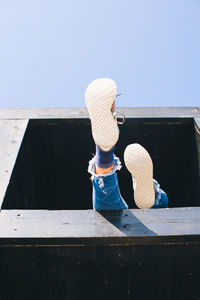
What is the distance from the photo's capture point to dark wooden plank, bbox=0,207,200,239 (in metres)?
1.65

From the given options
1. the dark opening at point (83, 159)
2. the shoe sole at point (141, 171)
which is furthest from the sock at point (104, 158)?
the dark opening at point (83, 159)

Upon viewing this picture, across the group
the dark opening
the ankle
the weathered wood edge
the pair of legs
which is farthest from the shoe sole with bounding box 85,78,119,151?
the dark opening

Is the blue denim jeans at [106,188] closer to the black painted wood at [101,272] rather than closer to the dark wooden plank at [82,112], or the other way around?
the black painted wood at [101,272]

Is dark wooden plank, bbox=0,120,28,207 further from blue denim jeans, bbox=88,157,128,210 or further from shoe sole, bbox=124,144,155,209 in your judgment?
shoe sole, bbox=124,144,155,209

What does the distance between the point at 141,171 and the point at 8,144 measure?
0.90m

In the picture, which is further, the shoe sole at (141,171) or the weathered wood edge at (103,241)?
the shoe sole at (141,171)

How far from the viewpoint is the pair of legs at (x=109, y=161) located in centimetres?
189

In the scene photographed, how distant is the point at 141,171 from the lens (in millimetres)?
2090

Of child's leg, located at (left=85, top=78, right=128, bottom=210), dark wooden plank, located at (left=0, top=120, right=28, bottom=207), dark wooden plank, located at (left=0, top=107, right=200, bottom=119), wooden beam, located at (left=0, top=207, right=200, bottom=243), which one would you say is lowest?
wooden beam, located at (left=0, top=207, right=200, bottom=243)

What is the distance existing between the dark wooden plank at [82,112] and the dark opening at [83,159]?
51 millimetres

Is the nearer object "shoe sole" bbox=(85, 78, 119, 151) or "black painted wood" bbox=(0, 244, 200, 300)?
"black painted wood" bbox=(0, 244, 200, 300)

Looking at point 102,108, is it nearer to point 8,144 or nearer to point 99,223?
point 99,223

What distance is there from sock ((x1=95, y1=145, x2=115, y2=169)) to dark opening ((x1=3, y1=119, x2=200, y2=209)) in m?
0.75

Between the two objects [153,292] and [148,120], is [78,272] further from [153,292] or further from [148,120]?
[148,120]
